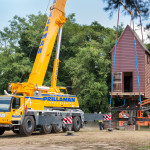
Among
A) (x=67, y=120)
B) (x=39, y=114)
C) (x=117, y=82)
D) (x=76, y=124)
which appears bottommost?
(x=76, y=124)

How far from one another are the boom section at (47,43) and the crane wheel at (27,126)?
2393 mm

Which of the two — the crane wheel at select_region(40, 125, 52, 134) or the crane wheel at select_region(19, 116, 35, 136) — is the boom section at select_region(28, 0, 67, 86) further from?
the crane wheel at select_region(40, 125, 52, 134)

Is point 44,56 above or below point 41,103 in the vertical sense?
above

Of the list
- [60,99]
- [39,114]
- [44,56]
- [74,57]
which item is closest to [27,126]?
[39,114]

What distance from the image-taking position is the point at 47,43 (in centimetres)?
2050

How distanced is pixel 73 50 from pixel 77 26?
6.70 metres

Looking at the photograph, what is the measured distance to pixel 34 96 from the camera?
64.9 feet

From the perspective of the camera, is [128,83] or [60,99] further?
[128,83]

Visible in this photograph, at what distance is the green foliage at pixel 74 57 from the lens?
118 ft

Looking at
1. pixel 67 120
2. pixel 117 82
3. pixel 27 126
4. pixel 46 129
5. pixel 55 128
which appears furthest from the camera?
pixel 117 82

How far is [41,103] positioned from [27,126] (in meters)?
2.23

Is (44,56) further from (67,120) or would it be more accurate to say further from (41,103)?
(67,120)

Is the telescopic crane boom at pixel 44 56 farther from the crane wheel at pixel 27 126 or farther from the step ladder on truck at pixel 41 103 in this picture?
the crane wheel at pixel 27 126

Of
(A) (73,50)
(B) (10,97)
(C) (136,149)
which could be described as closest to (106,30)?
(A) (73,50)
